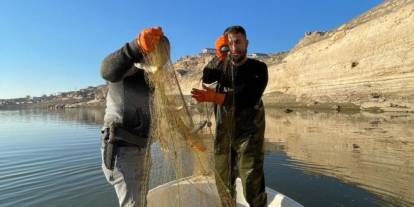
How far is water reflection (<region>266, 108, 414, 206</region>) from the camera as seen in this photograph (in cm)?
940

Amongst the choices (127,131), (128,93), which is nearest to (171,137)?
(127,131)

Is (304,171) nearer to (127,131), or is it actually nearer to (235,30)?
(235,30)

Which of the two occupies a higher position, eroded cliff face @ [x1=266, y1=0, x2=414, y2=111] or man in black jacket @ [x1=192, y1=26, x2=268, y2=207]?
eroded cliff face @ [x1=266, y1=0, x2=414, y2=111]

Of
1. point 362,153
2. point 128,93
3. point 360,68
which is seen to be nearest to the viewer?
point 128,93

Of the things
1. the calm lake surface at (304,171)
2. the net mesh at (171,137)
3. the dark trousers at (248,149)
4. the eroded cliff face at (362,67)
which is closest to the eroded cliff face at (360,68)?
the eroded cliff face at (362,67)

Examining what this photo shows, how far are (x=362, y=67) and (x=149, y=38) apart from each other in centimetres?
3356

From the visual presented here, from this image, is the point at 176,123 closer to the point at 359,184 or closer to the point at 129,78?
the point at 129,78

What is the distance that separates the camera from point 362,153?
13461mm

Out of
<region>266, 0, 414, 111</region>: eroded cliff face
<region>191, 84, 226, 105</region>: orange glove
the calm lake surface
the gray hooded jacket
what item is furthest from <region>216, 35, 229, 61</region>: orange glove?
<region>266, 0, 414, 111</region>: eroded cliff face

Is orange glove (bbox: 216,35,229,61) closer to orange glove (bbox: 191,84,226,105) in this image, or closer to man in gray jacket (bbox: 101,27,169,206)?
orange glove (bbox: 191,84,226,105)

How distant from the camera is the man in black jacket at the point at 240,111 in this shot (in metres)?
5.05

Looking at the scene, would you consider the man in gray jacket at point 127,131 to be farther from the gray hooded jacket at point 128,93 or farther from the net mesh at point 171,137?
the net mesh at point 171,137

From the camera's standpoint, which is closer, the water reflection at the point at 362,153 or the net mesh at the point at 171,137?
the net mesh at the point at 171,137

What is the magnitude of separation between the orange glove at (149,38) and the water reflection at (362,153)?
250 inches
